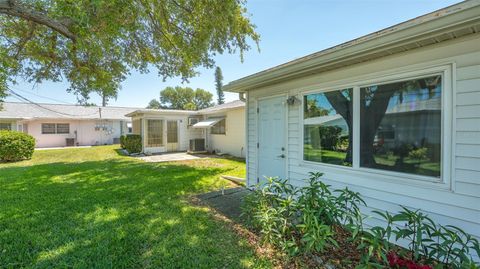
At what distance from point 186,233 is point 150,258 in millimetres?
729

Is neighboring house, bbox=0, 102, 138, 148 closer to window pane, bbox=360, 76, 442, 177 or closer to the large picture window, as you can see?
the large picture window

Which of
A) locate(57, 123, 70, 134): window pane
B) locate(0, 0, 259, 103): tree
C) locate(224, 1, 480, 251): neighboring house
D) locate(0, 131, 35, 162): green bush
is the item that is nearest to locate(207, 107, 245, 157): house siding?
locate(0, 0, 259, 103): tree

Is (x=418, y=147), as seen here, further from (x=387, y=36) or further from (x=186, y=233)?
(x=186, y=233)

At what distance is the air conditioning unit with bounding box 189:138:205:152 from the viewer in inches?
593

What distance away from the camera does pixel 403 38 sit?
2.54 meters

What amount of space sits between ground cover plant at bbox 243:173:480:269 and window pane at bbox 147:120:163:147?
41.7 ft

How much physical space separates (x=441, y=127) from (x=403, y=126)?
1.35 feet

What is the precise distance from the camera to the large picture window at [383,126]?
284 centimetres

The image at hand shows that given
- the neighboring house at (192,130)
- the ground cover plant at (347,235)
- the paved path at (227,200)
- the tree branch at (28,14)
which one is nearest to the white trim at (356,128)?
the ground cover plant at (347,235)

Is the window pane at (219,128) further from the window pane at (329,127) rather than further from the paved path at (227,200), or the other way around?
the window pane at (329,127)

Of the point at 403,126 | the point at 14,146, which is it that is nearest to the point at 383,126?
the point at 403,126

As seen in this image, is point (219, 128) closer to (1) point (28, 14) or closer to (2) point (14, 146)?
(2) point (14, 146)

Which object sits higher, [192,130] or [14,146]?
[192,130]

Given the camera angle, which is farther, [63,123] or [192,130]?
[63,123]
